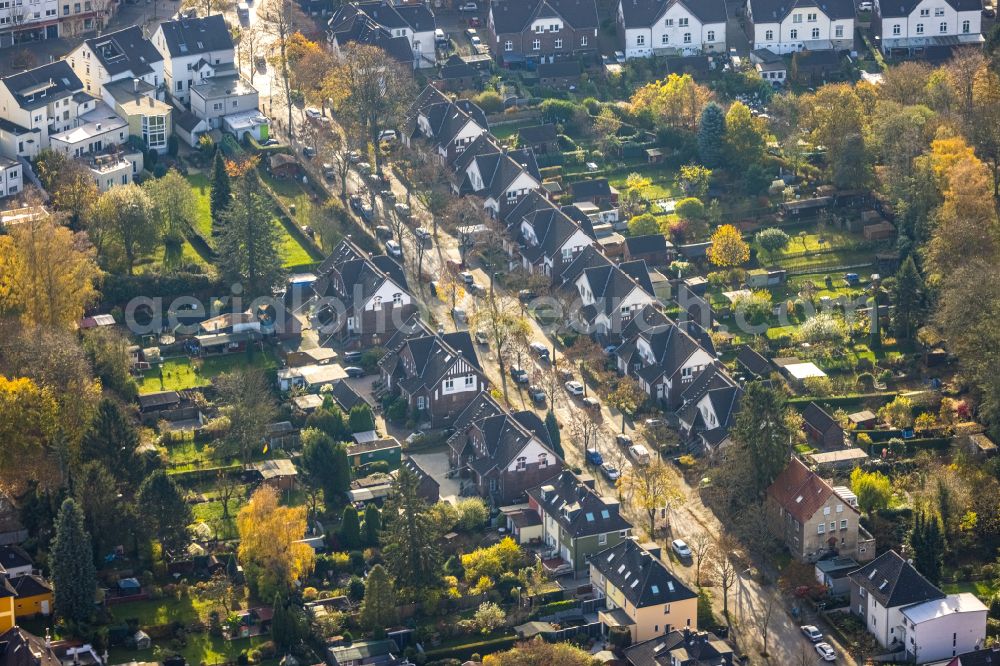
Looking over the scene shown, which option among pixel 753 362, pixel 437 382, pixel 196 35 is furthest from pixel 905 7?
pixel 437 382

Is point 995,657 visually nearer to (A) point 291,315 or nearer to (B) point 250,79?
(A) point 291,315

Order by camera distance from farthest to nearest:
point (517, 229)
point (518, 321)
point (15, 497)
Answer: point (517, 229) < point (518, 321) < point (15, 497)

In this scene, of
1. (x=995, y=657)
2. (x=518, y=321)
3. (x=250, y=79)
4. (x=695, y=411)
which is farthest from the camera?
(x=250, y=79)

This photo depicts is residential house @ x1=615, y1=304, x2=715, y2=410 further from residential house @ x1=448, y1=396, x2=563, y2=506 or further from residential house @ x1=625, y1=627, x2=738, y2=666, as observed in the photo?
residential house @ x1=625, y1=627, x2=738, y2=666

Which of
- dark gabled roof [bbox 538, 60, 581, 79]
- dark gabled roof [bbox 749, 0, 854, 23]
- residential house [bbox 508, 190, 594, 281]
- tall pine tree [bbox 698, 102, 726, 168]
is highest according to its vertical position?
dark gabled roof [bbox 749, 0, 854, 23]

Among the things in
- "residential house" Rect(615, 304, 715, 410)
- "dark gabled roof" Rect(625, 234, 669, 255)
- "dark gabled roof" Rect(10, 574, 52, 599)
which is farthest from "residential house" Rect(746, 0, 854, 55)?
"dark gabled roof" Rect(10, 574, 52, 599)

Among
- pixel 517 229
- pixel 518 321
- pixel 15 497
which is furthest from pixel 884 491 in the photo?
pixel 15 497

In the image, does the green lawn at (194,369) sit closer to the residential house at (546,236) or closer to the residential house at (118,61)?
the residential house at (546,236)
